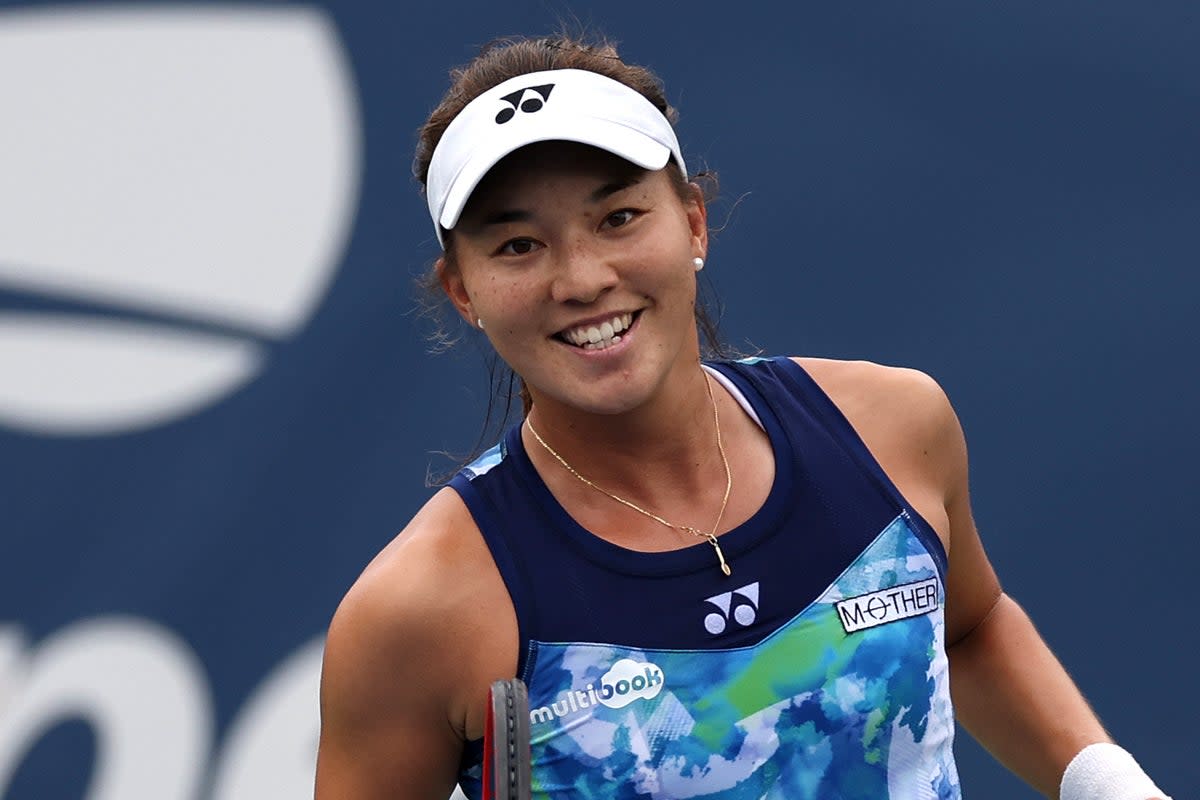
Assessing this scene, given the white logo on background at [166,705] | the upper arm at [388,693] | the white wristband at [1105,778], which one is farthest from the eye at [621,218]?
the white logo on background at [166,705]

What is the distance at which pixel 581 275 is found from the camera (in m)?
1.68

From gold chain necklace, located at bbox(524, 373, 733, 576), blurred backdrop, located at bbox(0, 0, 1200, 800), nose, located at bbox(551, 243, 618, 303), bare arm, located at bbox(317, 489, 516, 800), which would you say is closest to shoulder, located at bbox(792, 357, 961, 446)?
gold chain necklace, located at bbox(524, 373, 733, 576)

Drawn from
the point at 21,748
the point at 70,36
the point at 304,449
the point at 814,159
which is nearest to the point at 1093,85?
the point at 814,159

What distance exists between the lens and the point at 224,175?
310 centimetres

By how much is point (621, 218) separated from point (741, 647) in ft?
1.47

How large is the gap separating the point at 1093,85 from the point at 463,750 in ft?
6.41

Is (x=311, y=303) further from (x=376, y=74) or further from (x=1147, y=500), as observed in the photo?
(x=1147, y=500)

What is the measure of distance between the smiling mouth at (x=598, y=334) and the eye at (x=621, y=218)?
95 mm

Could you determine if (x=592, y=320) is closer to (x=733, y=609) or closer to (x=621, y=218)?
(x=621, y=218)

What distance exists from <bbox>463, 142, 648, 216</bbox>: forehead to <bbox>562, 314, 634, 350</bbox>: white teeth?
14 centimetres

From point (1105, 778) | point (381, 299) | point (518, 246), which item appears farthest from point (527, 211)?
point (381, 299)

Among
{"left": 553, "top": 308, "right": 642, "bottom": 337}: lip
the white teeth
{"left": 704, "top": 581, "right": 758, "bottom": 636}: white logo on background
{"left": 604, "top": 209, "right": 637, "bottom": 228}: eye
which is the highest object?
{"left": 604, "top": 209, "right": 637, "bottom": 228}: eye

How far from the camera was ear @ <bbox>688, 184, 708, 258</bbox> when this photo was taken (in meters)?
1.86

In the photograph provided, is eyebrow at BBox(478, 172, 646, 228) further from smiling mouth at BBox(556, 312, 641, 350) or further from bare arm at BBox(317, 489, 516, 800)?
bare arm at BBox(317, 489, 516, 800)
